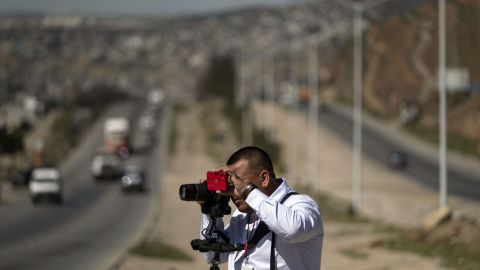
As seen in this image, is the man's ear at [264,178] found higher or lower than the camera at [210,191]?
higher

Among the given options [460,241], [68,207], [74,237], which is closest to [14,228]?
[74,237]

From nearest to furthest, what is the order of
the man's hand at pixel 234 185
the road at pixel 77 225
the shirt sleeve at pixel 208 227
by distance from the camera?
the man's hand at pixel 234 185
the shirt sleeve at pixel 208 227
the road at pixel 77 225

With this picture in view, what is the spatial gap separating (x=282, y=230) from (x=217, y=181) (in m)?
0.45

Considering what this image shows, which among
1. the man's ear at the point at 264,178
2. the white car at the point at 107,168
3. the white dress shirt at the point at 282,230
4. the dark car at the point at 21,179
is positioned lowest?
the white dress shirt at the point at 282,230

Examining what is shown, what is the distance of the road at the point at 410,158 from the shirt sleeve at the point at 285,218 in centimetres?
4997

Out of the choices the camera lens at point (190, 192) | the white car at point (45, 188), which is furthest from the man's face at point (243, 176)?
the white car at point (45, 188)

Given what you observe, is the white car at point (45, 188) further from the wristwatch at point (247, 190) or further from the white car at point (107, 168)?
the wristwatch at point (247, 190)

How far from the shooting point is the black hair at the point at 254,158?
7.34m

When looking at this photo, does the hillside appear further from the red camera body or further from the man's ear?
the red camera body

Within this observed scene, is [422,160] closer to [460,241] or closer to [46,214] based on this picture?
[46,214]

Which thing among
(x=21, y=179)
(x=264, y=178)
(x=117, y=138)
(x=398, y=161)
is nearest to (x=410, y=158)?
(x=398, y=161)

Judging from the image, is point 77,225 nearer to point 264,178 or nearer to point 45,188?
point 45,188

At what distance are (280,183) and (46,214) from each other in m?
48.9

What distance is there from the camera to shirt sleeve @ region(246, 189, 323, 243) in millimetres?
7023
